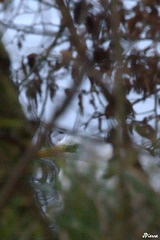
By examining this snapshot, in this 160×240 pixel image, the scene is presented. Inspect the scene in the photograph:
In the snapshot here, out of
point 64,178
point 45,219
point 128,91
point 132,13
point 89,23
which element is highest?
point 132,13

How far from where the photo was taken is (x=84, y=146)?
0.59 meters

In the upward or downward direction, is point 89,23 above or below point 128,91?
above

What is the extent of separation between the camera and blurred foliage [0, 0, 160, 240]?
0.50m

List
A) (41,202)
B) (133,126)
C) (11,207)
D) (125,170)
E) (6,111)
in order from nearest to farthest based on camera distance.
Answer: (125,170) < (11,207) < (41,202) < (6,111) < (133,126)

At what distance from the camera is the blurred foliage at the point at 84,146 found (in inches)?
19.9

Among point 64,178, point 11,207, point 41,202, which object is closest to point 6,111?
point 41,202

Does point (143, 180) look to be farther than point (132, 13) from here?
No

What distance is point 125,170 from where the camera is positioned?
1.63 ft

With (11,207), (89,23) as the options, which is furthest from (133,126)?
(11,207)

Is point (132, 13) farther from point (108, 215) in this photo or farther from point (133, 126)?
point (108, 215)

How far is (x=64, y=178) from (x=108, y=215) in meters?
0.11

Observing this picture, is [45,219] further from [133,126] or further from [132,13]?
[132,13]

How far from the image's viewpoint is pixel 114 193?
1.69 feet

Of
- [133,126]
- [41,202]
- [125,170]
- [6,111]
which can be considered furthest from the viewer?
[133,126]
